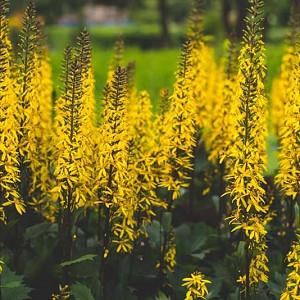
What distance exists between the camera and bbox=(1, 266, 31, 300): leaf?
16.5ft

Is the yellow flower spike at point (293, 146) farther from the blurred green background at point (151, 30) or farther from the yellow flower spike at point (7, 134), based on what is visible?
the yellow flower spike at point (7, 134)

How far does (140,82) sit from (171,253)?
9080 millimetres

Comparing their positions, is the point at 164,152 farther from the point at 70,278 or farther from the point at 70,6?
the point at 70,6

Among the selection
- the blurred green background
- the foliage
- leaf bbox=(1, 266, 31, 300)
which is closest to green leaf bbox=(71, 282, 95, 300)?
the foliage

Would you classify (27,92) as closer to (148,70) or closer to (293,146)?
(293,146)

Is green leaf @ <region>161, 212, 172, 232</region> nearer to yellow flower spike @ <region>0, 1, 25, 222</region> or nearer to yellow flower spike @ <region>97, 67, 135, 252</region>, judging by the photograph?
yellow flower spike @ <region>97, 67, 135, 252</region>

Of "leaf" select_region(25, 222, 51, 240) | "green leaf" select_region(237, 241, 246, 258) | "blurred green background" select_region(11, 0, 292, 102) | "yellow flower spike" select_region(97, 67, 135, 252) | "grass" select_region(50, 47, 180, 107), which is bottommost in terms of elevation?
"green leaf" select_region(237, 241, 246, 258)

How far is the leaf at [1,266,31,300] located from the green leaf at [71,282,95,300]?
14.4 inches

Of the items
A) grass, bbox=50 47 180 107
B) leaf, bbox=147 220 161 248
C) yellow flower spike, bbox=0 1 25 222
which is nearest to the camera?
yellow flower spike, bbox=0 1 25 222

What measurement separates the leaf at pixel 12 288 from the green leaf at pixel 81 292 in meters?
0.37

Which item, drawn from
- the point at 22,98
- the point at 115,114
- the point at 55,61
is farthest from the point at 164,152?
the point at 55,61

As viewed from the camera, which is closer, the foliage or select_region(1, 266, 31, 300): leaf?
the foliage

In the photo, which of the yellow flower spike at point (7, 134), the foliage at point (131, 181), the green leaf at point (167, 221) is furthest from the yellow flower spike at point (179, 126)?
the yellow flower spike at point (7, 134)

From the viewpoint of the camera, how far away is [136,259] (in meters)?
5.85
